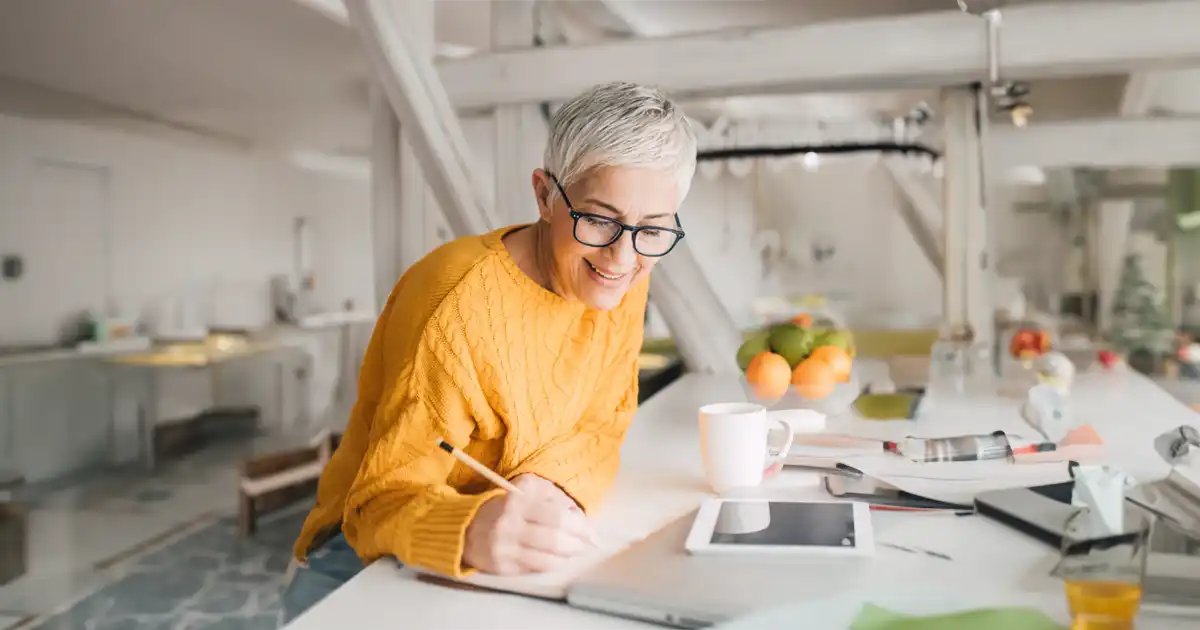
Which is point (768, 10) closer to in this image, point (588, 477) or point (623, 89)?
point (623, 89)

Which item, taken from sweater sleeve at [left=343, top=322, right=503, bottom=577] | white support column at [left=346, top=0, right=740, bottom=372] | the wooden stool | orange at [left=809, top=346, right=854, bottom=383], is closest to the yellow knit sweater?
sweater sleeve at [left=343, top=322, right=503, bottom=577]

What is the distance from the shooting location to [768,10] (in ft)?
8.83

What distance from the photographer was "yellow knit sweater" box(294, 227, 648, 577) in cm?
79

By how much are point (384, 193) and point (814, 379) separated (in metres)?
1.22

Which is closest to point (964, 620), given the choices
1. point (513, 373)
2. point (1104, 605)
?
point (1104, 605)

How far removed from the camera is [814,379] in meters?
1.38

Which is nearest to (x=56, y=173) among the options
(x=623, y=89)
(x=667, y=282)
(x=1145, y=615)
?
(x=667, y=282)

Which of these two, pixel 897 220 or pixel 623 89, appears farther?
pixel 897 220

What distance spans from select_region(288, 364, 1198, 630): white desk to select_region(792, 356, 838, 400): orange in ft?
0.42

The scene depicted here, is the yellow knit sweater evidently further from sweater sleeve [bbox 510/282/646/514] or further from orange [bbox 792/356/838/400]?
orange [bbox 792/356/838/400]

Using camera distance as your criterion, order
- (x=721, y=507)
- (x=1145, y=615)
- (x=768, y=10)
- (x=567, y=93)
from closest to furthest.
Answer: (x=1145, y=615) → (x=721, y=507) → (x=567, y=93) → (x=768, y=10)

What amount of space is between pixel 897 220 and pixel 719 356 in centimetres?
71

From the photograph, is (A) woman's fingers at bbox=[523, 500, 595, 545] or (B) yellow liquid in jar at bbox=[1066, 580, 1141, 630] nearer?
(B) yellow liquid in jar at bbox=[1066, 580, 1141, 630]

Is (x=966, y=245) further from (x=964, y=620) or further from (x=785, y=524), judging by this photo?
(x=964, y=620)
